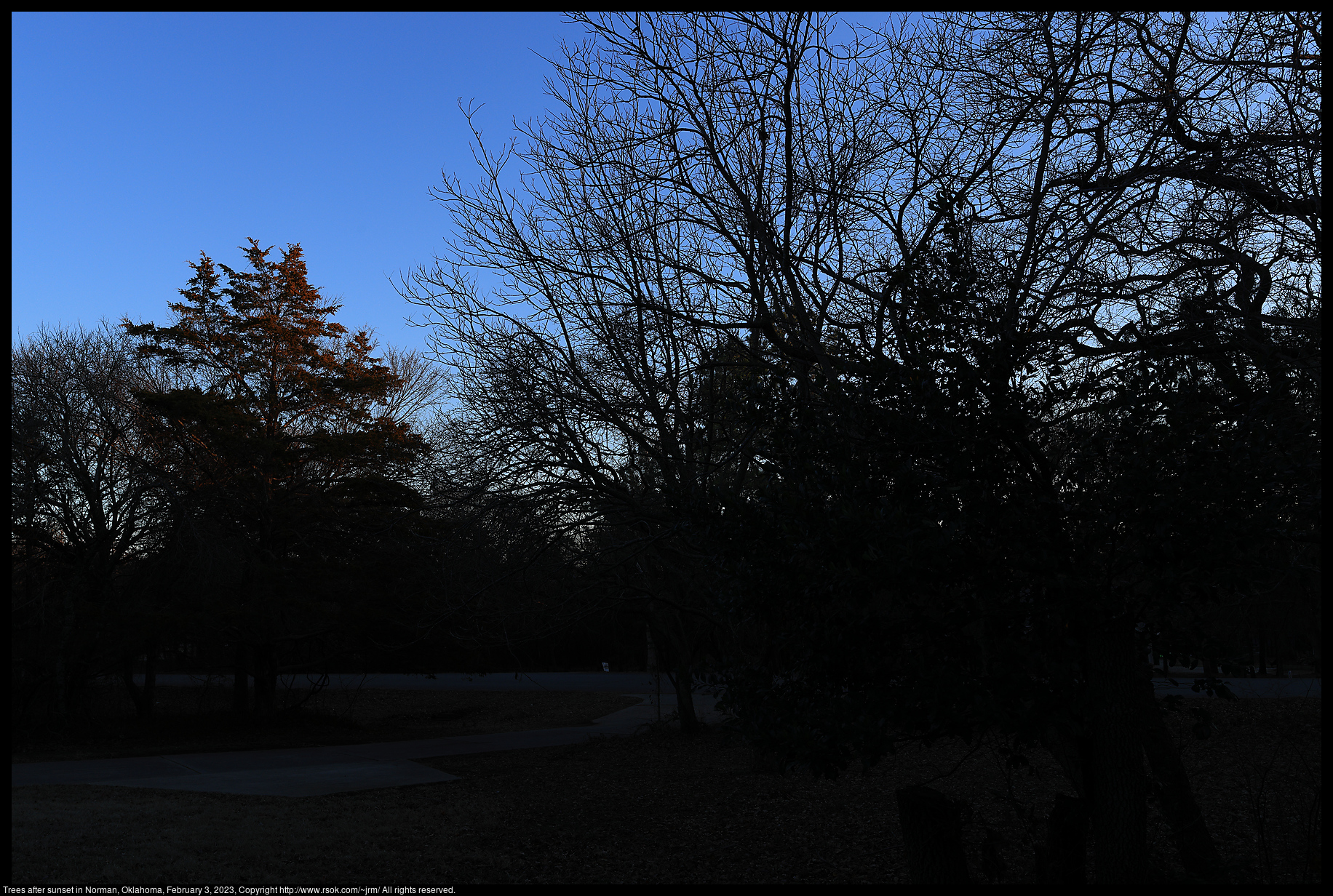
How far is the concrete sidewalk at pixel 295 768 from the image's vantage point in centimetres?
1141

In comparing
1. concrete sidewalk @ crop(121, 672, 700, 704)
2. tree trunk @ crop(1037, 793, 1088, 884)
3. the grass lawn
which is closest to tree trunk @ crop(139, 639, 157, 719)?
concrete sidewalk @ crop(121, 672, 700, 704)

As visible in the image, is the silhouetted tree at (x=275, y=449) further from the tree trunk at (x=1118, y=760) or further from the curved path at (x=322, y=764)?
the tree trunk at (x=1118, y=760)

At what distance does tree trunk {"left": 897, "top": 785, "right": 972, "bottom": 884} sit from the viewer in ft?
17.0

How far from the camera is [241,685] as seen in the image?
19.2m

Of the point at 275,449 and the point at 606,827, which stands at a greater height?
the point at 275,449

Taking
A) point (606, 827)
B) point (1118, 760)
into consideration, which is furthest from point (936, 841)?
point (606, 827)

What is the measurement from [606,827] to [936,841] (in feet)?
13.2

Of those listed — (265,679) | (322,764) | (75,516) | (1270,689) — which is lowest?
(1270,689)

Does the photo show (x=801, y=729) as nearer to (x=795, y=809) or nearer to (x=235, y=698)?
(x=795, y=809)

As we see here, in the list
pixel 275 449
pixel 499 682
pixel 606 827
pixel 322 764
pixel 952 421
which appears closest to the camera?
pixel 952 421

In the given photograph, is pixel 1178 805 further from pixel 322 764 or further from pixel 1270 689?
pixel 1270 689

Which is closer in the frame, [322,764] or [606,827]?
[606,827]

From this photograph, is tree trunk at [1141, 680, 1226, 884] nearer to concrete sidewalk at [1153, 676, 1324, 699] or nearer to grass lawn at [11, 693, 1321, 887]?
grass lawn at [11, 693, 1321, 887]

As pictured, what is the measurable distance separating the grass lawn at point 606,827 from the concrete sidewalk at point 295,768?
24.5 inches
